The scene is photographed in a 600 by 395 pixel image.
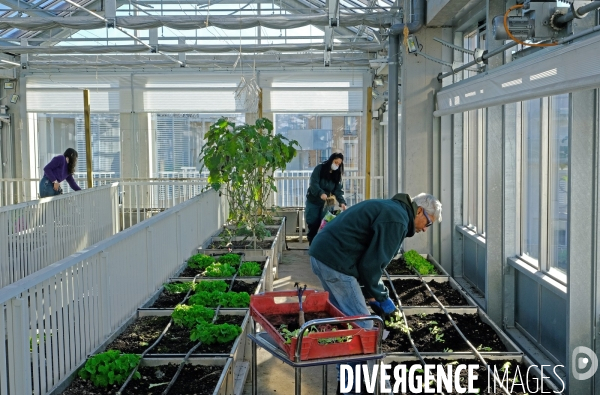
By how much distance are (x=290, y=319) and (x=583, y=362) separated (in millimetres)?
1998

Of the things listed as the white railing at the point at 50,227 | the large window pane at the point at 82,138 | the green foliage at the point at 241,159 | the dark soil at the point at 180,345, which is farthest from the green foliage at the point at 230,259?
the large window pane at the point at 82,138

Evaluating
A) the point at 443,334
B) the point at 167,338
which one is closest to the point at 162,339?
the point at 167,338

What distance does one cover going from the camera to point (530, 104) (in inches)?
257

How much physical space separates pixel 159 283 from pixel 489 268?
10.3 ft

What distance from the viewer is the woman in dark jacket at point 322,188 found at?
9.90 metres

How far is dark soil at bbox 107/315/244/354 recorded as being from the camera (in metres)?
4.96

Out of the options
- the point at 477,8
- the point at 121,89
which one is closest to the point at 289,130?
the point at 121,89

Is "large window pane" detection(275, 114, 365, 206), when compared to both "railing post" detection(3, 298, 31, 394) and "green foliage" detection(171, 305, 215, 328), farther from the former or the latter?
"railing post" detection(3, 298, 31, 394)

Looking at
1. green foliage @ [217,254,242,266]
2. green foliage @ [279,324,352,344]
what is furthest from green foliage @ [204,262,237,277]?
green foliage @ [279,324,352,344]

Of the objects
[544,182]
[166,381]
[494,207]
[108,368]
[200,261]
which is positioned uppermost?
[544,182]

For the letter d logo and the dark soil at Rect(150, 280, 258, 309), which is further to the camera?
the dark soil at Rect(150, 280, 258, 309)

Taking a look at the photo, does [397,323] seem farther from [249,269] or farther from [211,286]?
[249,269]

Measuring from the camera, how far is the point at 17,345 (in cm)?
362

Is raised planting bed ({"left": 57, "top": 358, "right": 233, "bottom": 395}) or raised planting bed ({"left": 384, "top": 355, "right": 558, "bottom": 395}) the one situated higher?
raised planting bed ({"left": 57, "top": 358, "right": 233, "bottom": 395})
